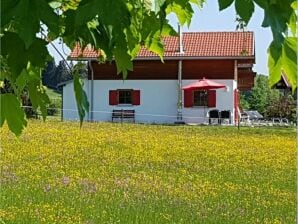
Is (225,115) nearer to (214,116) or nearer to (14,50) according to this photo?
(214,116)

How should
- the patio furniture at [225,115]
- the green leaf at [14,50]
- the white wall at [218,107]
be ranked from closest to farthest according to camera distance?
1. the green leaf at [14,50]
2. the patio furniture at [225,115]
3. the white wall at [218,107]

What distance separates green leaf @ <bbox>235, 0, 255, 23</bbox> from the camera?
1173 millimetres

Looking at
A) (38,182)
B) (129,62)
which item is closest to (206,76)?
(38,182)

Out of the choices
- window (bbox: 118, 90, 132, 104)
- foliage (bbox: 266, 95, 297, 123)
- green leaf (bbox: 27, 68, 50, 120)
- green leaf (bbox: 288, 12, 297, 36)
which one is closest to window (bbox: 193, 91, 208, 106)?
window (bbox: 118, 90, 132, 104)

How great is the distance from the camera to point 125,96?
1238 inches

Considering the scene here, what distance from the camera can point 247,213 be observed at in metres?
6.55

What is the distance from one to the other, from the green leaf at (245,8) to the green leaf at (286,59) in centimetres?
11

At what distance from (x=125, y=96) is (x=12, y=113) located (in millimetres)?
30110

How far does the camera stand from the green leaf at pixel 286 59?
1.28 meters

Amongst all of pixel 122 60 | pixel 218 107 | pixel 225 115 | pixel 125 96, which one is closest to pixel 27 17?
pixel 122 60

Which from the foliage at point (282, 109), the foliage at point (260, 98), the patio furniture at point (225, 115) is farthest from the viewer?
the foliage at point (260, 98)

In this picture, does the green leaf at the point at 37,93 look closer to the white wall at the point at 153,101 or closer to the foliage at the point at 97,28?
the foliage at the point at 97,28

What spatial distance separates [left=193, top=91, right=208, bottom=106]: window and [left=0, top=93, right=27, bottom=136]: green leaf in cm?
2897

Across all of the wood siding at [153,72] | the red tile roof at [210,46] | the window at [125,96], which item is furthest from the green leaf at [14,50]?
the window at [125,96]
